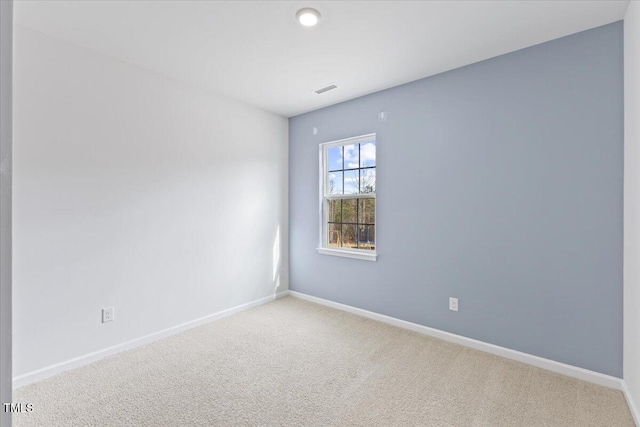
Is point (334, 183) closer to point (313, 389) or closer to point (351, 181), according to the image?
point (351, 181)

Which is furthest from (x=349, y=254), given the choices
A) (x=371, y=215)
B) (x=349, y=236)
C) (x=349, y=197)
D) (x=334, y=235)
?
(x=349, y=197)

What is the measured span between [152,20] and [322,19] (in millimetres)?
1170

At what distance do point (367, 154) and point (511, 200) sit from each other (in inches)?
61.3

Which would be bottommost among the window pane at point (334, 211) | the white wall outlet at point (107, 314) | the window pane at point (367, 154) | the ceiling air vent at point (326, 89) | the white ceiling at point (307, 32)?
the white wall outlet at point (107, 314)

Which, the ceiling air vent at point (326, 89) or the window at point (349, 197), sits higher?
the ceiling air vent at point (326, 89)

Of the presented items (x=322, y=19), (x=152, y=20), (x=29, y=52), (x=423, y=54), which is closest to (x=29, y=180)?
(x=29, y=52)

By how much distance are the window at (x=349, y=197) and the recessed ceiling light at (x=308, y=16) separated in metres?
1.52

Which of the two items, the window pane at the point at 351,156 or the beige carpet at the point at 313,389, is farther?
the window pane at the point at 351,156

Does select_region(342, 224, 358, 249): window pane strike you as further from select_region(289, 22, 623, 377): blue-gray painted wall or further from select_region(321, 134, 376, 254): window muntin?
select_region(289, 22, 623, 377): blue-gray painted wall

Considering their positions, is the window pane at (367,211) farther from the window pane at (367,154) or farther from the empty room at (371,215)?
the window pane at (367,154)

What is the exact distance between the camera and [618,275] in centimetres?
211

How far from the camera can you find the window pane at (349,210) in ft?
12.1
